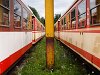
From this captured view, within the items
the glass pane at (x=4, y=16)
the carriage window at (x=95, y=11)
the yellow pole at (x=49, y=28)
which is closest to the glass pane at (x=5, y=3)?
the glass pane at (x=4, y=16)

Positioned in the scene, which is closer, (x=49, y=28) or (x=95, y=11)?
(x=95, y=11)

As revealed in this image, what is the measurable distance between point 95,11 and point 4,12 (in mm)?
2430

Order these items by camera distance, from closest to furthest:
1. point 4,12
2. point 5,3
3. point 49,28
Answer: point 4,12, point 5,3, point 49,28

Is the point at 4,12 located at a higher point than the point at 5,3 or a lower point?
lower

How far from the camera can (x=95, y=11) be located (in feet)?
25.0

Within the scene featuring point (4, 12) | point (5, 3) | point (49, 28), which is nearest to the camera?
point (4, 12)

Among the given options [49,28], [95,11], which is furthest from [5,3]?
[49,28]

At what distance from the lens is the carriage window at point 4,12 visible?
7.05 meters

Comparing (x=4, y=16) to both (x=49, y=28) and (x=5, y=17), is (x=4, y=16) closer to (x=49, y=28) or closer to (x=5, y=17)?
(x=5, y=17)

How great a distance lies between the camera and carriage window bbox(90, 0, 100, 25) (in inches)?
288

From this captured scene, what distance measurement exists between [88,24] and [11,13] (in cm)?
236

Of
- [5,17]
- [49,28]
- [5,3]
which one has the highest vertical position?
[5,3]

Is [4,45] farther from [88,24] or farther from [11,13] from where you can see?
[88,24]

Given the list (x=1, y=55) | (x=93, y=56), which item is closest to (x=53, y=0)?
(x=93, y=56)
